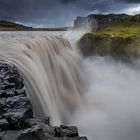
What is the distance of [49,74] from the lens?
1048 inches

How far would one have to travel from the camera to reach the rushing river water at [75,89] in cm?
2216

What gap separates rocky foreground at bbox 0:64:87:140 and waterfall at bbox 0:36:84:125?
3034 mm

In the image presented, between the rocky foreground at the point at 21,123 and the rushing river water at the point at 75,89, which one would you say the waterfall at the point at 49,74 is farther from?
the rocky foreground at the point at 21,123

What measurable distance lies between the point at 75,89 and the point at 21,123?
1401cm

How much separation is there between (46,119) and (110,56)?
28.4 metres

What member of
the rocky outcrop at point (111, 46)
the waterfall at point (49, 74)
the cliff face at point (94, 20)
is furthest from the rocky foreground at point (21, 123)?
the cliff face at point (94, 20)

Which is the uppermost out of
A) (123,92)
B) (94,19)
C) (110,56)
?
(94,19)

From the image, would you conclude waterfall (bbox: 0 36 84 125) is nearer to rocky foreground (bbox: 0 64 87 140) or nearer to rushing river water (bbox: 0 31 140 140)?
rushing river water (bbox: 0 31 140 140)

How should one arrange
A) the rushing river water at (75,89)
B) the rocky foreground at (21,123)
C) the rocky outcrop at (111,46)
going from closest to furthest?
the rocky foreground at (21,123) → the rushing river water at (75,89) → the rocky outcrop at (111,46)

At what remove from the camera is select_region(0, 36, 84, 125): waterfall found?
21.3 metres

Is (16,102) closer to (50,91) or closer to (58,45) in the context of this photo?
(50,91)

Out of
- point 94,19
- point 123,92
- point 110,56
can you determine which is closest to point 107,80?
point 123,92

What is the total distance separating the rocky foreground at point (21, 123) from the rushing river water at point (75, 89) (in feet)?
10.2

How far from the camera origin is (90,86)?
33.2 metres
